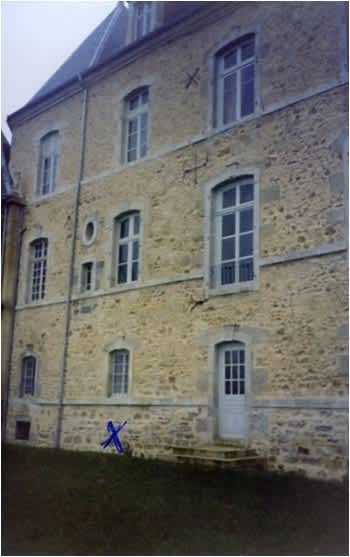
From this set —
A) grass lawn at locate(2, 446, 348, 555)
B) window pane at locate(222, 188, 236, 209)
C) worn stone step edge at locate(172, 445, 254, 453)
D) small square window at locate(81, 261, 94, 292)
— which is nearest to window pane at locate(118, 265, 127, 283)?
small square window at locate(81, 261, 94, 292)

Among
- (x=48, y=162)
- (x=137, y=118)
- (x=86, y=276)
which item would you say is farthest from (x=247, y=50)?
(x=48, y=162)

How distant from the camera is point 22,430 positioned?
13266 millimetres

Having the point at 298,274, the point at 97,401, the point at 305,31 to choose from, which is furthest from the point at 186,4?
the point at 97,401

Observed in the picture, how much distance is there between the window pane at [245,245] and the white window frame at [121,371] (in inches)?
118

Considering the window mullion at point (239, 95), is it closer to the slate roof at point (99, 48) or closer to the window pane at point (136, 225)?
the slate roof at point (99, 48)

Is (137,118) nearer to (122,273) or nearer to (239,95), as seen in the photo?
(239,95)

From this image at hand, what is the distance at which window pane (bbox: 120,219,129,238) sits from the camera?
39.8 ft

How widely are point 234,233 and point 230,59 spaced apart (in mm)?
3249

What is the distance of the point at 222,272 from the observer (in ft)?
32.9

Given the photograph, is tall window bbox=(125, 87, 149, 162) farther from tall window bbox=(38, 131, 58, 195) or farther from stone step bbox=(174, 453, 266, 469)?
stone step bbox=(174, 453, 266, 469)

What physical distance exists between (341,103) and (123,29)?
7089 mm

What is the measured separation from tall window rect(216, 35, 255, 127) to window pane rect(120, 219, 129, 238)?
2775 mm

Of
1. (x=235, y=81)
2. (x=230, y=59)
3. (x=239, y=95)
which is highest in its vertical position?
(x=230, y=59)

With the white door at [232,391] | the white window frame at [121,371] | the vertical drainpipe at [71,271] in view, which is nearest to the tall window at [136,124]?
the vertical drainpipe at [71,271]
